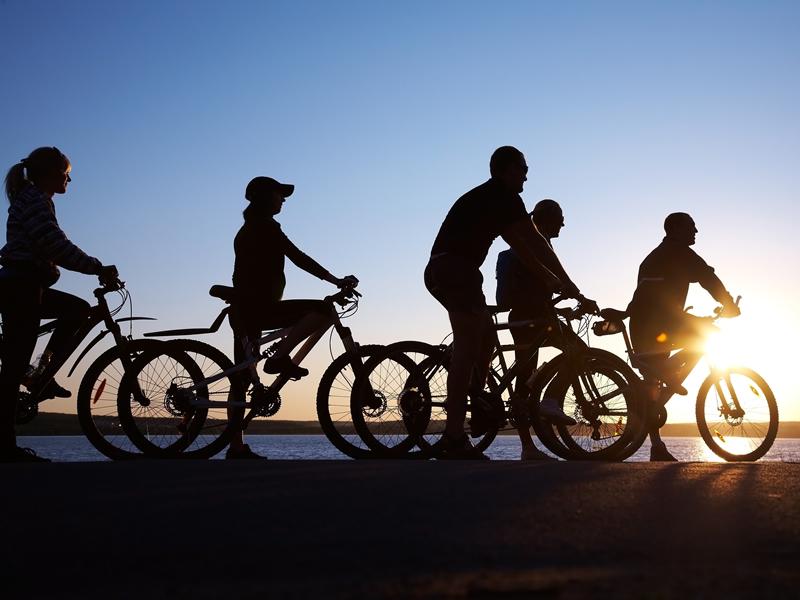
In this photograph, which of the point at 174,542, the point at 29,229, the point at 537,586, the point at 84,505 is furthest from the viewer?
the point at 29,229

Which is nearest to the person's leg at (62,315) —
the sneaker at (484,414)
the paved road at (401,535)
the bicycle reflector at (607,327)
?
the paved road at (401,535)

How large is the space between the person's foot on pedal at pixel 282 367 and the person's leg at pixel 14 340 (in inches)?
71.1

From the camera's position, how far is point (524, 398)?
8.05m

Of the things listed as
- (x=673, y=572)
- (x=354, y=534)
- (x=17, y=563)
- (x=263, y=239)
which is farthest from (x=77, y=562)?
(x=263, y=239)

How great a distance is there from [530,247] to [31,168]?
3827 millimetres

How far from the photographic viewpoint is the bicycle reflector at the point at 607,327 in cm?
894

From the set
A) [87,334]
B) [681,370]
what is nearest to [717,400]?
[681,370]

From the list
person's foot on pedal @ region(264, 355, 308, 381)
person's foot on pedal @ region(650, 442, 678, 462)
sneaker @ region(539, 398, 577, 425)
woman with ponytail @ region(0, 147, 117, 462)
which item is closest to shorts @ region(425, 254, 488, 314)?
sneaker @ region(539, 398, 577, 425)

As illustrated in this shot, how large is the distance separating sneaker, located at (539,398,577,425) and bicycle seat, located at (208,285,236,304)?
268 cm

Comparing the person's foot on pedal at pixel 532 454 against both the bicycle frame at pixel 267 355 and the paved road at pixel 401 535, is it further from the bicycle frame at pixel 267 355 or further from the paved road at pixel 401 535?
the paved road at pixel 401 535

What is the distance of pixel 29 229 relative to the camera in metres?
7.39

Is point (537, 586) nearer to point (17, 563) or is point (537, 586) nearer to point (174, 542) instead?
point (174, 542)

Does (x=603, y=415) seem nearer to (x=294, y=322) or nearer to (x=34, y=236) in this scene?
(x=294, y=322)

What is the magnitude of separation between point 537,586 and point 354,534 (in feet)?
3.31
